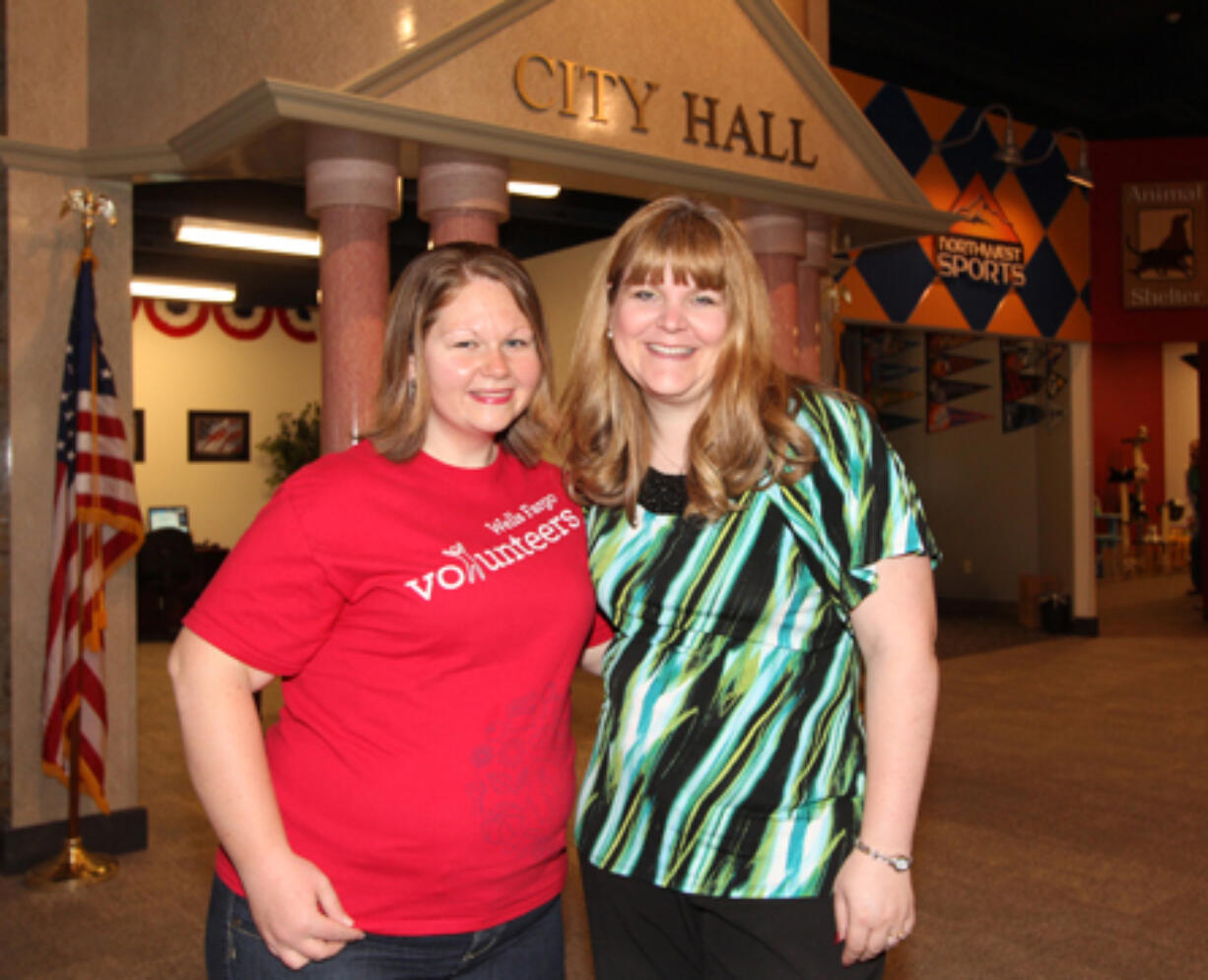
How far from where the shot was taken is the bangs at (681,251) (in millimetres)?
1505

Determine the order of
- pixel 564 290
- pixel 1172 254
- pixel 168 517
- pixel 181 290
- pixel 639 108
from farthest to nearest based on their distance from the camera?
pixel 168 517 → pixel 181 290 → pixel 1172 254 → pixel 564 290 → pixel 639 108

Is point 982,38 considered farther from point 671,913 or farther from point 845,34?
point 671,913

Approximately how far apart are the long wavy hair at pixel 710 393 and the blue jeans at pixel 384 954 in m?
0.59

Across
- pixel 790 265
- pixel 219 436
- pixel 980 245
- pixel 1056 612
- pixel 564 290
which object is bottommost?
pixel 1056 612

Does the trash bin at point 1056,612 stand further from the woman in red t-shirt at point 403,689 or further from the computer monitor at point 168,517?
the woman in red t-shirt at point 403,689

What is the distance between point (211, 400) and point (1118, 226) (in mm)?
9225

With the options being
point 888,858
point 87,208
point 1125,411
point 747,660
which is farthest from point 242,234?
point 1125,411

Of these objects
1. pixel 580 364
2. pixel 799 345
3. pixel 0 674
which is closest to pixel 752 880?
pixel 580 364

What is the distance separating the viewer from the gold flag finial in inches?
159

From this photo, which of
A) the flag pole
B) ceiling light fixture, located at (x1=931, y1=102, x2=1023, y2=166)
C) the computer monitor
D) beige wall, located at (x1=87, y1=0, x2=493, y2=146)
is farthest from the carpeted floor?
the computer monitor

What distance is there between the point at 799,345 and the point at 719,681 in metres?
4.24

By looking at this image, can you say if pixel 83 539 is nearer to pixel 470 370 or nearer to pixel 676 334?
pixel 470 370

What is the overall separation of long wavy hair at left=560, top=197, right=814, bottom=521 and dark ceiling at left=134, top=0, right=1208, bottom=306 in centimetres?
706

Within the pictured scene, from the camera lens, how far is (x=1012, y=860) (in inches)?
164
